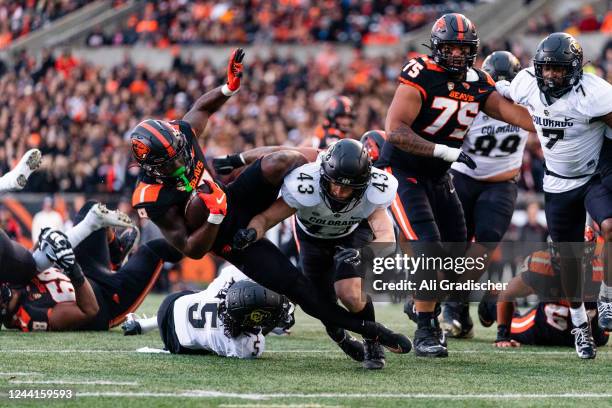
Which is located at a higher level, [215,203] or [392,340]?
[215,203]

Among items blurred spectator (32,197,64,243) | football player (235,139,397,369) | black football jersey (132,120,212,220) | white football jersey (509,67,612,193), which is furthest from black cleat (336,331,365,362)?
blurred spectator (32,197,64,243)

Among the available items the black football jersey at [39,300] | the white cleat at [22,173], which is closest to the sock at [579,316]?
the black football jersey at [39,300]

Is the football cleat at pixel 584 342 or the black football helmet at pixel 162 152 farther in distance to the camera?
the football cleat at pixel 584 342

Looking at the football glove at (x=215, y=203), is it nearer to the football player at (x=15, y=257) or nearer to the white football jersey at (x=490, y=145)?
the football player at (x=15, y=257)

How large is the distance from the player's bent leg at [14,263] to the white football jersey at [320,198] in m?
2.59

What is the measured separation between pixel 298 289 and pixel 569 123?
1.97 m

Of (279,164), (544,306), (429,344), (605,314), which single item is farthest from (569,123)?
(279,164)

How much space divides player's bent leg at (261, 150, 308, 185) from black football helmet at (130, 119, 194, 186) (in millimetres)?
448

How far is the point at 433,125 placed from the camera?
733 cm

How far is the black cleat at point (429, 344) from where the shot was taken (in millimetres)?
6903

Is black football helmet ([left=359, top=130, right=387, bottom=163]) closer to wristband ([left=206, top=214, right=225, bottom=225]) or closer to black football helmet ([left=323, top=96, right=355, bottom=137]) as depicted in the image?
black football helmet ([left=323, top=96, right=355, bottom=137])

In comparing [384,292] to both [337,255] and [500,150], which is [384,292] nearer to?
[500,150]

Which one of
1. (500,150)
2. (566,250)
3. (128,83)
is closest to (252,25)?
(128,83)

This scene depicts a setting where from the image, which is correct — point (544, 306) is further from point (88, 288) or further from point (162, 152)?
point (88, 288)
